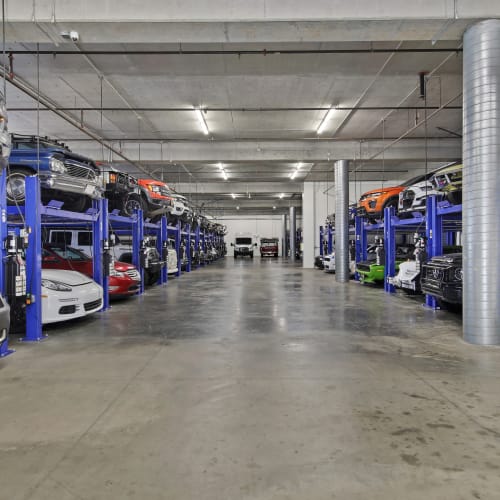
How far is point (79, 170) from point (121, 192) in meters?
1.97

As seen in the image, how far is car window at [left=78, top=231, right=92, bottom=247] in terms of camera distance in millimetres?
8812

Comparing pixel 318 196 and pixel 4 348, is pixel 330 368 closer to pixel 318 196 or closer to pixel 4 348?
pixel 4 348

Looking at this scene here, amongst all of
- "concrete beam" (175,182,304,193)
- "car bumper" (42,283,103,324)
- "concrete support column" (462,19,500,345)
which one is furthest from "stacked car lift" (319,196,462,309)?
"concrete beam" (175,182,304,193)

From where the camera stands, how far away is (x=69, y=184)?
224 inches

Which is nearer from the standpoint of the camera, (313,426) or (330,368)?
(313,426)

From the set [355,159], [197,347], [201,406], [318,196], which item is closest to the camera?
[201,406]

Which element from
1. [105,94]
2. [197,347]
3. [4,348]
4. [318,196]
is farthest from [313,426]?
[318,196]

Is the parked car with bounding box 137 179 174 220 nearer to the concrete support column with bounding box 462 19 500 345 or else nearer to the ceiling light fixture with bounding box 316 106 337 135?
the ceiling light fixture with bounding box 316 106 337 135

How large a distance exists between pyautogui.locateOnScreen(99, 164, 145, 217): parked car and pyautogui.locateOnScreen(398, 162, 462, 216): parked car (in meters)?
6.09

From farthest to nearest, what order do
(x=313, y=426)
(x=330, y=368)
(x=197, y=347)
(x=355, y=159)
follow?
(x=355, y=159) < (x=197, y=347) < (x=330, y=368) < (x=313, y=426)

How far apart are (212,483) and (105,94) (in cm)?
937

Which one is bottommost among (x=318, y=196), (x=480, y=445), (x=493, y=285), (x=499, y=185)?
(x=480, y=445)

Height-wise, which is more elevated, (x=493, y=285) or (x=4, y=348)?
(x=493, y=285)

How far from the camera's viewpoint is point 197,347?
443cm
